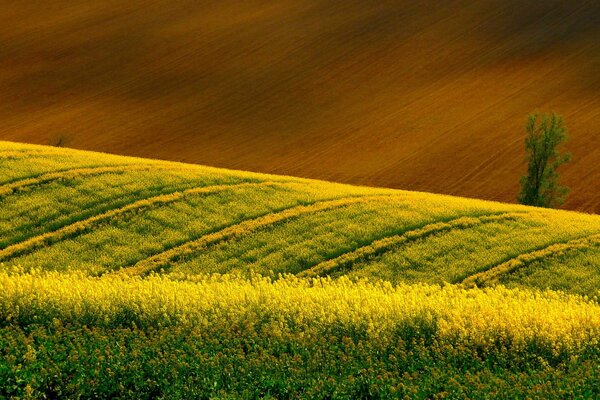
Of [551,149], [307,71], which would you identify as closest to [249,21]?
[307,71]

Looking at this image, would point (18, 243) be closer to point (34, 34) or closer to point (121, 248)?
point (121, 248)

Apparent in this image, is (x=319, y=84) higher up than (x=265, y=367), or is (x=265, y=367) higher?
(x=265, y=367)

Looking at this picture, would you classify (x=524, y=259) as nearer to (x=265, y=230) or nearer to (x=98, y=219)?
(x=265, y=230)

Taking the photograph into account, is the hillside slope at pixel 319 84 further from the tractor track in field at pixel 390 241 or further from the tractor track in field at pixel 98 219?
the tractor track in field at pixel 98 219

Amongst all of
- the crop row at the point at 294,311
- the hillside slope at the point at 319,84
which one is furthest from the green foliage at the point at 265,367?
the hillside slope at the point at 319,84

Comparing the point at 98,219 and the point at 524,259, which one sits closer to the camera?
the point at 524,259

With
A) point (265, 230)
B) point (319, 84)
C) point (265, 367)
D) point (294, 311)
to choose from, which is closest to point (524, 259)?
point (265, 230)
